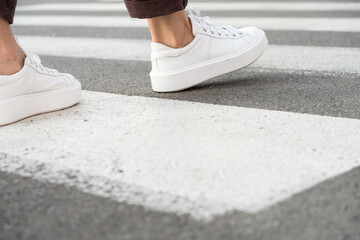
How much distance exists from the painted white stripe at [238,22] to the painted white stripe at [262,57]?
0.59 metres

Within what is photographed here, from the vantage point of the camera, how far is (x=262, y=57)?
99.7 inches

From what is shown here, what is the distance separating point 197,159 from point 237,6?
3.57m

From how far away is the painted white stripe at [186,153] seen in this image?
109 cm

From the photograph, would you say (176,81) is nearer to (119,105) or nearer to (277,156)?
(119,105)

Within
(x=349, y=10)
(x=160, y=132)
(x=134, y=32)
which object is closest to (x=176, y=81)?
(x=160, y=132)

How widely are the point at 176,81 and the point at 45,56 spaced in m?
1.27

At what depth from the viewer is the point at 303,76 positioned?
209 cm

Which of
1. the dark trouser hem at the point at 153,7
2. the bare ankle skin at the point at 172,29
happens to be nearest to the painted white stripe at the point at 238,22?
the bare ankle skin at the point at 172,29

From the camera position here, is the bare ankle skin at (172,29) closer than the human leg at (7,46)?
No

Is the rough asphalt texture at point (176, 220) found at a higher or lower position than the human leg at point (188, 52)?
higher

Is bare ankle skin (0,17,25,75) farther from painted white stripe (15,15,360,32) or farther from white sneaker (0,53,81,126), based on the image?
painted white stripe (15,15,360,32)

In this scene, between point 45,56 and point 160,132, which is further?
point 45,56

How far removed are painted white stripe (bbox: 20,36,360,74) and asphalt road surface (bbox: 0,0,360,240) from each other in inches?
0.9

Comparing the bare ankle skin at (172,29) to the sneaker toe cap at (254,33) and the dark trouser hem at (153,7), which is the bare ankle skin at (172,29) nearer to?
the dark trouser hem at (153,7)
